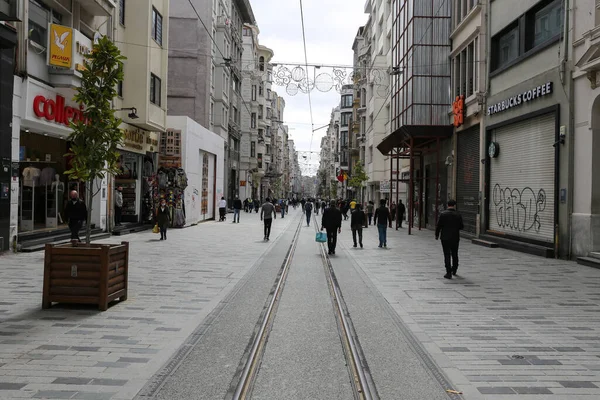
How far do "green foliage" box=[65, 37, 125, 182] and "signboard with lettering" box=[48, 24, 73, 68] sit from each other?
840 cm

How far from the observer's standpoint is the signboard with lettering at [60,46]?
16.3 m

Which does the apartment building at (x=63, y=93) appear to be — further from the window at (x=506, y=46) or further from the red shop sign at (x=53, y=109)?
the window at (x=506, y=46)

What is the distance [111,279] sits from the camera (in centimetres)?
830

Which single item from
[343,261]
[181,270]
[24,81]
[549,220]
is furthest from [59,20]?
[549,220]

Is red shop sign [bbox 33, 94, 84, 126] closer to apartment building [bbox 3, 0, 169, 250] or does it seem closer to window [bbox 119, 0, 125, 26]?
apartment building [bbox 3, 0, 169, 250]

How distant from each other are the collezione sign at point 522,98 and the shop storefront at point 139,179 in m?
14.9

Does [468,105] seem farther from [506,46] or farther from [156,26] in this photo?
[156,26]

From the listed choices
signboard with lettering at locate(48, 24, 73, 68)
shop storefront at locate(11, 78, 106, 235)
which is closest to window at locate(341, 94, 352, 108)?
shop storefront at locate(11, 78, 106, 235)

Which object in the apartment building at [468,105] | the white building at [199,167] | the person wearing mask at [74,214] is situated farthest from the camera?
the white building at [199,167]

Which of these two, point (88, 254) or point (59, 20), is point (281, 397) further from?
point (59, 20)

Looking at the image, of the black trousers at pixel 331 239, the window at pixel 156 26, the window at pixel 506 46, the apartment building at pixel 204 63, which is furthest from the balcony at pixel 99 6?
the window at pixel 506 46

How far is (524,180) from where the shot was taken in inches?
766

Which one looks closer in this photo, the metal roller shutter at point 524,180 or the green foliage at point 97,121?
the green foliage at point 97,121

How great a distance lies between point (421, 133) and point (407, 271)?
15.7 meters
